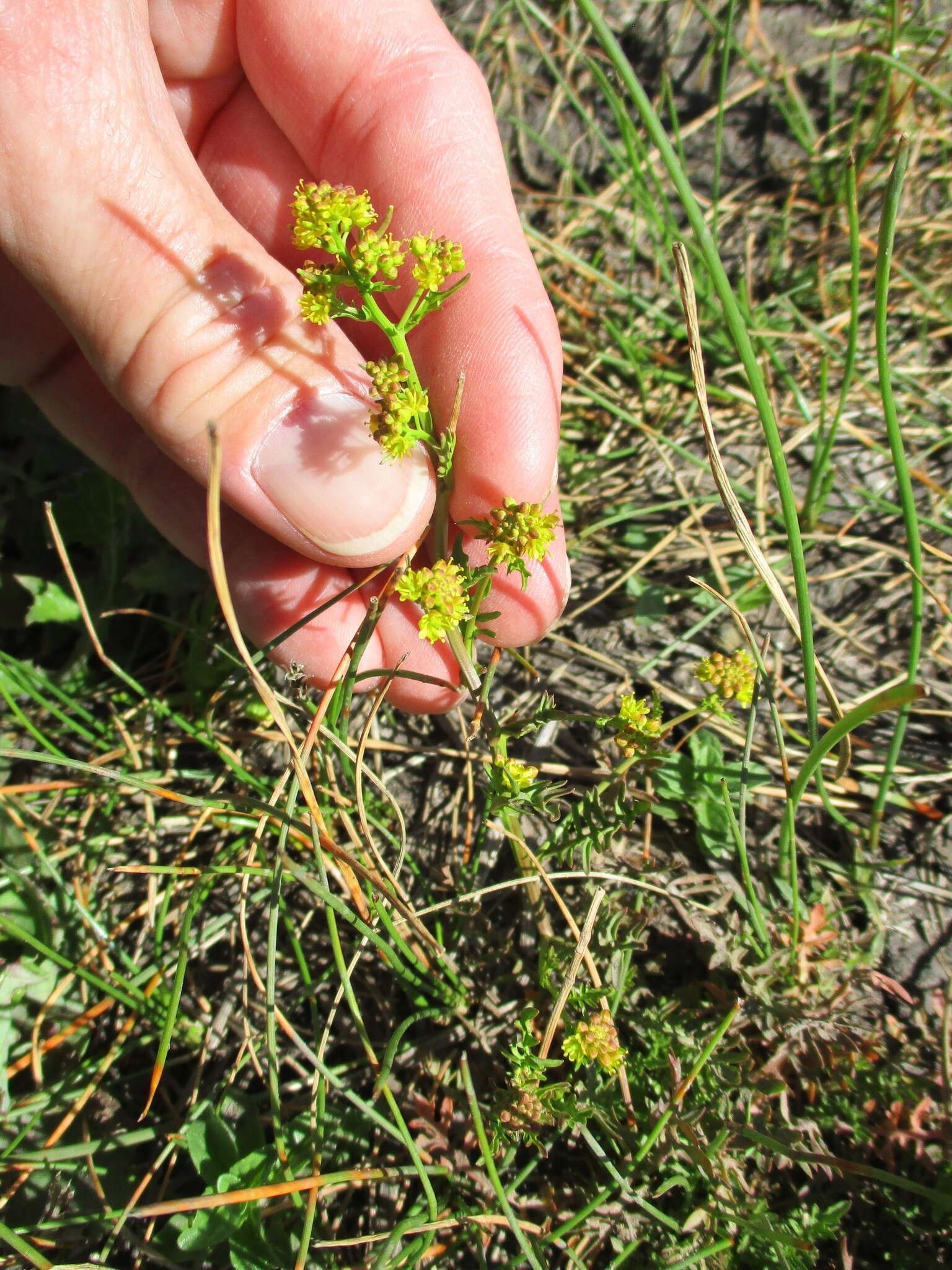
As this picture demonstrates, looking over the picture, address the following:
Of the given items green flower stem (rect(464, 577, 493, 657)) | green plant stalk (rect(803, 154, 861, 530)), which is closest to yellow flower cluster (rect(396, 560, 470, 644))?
green flower stem (rect(464, 577, 493, 657))

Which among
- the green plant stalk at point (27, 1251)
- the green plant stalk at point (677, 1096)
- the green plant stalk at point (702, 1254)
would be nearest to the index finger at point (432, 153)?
the green plant stalk at point (677, 1096)

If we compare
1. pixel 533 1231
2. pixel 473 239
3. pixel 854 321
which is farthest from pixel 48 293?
pixel 533 1231

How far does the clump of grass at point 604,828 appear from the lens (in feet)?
7.06

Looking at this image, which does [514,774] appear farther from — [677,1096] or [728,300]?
[728,300]

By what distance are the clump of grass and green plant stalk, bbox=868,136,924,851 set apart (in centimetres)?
2

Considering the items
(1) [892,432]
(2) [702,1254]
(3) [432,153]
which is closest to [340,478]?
(3) [432,153]

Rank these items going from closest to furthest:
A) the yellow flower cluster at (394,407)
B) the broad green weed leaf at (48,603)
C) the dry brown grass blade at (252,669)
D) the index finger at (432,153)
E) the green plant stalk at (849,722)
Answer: the dry brown grass blade at (252,669) < the green plant stalk at (849,722) < the yellow flower cluster at (394,407) < the index finger at (432,153) < the broad green weed leaf at (48,603)

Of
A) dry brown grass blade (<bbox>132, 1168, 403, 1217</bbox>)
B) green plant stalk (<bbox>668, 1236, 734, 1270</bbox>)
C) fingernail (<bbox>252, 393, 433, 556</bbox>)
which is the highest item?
fingernail (<bbox>252, 393, 433, 556</bbox>)

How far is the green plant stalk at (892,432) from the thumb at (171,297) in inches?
48.7

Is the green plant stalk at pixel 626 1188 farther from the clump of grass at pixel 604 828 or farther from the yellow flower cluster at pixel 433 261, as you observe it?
the yellow flower cluster at pixel 433 261

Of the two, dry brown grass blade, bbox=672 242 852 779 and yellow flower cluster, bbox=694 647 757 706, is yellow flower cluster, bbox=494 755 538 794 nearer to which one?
yellow flower cluster, bbox=694 647 757 706

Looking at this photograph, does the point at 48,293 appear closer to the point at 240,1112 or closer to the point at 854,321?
the point at 854,321

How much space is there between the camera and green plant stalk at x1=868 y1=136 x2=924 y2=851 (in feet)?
5.36

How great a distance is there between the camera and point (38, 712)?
3191mm
